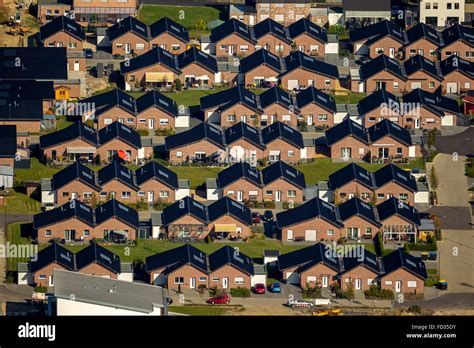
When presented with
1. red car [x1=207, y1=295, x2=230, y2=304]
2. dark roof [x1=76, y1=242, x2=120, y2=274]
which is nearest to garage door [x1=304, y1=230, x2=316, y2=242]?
red car [x1=207, y1=295, x2=230, y2=304]

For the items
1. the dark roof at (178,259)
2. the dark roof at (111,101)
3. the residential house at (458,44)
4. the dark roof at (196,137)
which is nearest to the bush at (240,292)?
the dark roof at (178,259)

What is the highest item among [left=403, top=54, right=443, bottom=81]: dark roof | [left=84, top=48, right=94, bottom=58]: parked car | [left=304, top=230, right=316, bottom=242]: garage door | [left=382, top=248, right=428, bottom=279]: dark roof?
[left=84, top=48, right=94, bottom=58]: parked car

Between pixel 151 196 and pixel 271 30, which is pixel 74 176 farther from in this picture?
pixel 271 30

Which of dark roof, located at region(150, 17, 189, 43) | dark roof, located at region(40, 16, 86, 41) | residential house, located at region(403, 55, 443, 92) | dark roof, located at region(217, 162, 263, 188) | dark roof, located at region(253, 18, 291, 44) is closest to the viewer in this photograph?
dark roof, located at region(217, 162, 263, 188)

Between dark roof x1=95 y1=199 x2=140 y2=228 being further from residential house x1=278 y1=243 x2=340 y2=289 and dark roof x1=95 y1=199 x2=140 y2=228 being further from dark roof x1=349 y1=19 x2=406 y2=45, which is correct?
dark roof x1=349 y1=19 x2=406 y2=45

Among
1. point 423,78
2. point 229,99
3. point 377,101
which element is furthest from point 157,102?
point 423,78
